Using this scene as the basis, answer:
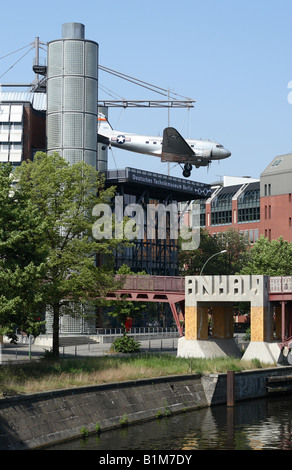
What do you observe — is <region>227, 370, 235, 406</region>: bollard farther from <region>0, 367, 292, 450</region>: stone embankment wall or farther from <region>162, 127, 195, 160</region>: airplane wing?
<region>162, 127, 195, 160</region>: airplane wing

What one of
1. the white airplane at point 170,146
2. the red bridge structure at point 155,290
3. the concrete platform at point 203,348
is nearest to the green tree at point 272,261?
the white airplane at point 170,146

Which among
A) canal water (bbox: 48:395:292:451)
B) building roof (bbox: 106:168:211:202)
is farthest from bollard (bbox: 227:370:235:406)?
building roof (bbox: 106:168:211:202)

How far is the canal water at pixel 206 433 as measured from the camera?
34.7 metres

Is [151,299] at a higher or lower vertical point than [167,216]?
lower

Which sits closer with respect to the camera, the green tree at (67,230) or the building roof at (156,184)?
the green tree at (67,230)

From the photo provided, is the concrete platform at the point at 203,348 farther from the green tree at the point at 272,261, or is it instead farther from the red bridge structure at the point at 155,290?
the green tree at the point at 272,261

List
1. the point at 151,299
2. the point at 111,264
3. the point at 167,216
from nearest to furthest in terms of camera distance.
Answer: the point at 111,264
the point at 151,299
the point at 167,216

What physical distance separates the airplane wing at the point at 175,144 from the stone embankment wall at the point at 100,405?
157ft

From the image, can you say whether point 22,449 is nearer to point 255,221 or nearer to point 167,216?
point 167,216

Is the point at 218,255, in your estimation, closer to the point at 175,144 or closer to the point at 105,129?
the point at 105,129

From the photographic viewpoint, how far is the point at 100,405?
126ft
